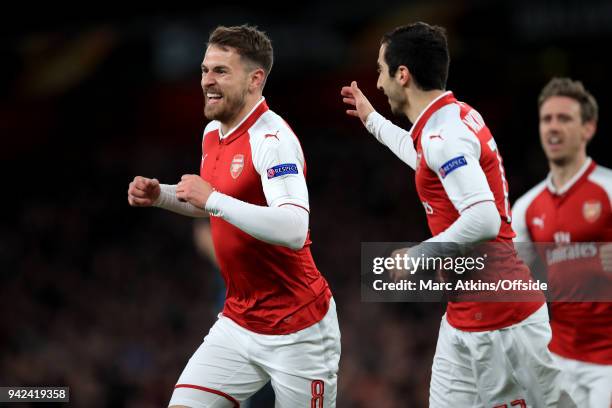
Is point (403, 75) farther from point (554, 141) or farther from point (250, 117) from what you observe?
point (554, 141)

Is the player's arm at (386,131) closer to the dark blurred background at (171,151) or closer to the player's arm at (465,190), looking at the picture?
the player's arm at (465,190)

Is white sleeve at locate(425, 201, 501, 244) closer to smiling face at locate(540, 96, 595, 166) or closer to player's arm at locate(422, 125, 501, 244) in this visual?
player's arm at locate(422, 125, 501, 244)

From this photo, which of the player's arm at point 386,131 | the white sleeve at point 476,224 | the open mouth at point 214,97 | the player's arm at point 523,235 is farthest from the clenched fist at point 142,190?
the player's arm at point 523,235

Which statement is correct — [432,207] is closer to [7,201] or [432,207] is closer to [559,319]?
[559,319]

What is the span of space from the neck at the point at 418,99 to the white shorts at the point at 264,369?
1084 millimetres

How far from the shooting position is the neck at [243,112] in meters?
4.76

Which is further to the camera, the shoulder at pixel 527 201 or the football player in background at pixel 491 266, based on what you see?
the shoulder at pixel 527 201

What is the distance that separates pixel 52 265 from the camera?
51.0 ft

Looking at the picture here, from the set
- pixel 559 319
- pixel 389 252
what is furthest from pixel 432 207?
pixel 559 319

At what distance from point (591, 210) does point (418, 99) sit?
5.92 ft

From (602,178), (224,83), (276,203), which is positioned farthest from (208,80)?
(602,178)

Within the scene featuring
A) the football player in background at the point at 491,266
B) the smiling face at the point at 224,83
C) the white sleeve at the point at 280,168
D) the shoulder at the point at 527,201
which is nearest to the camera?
the white sleeve at the point at 280,168

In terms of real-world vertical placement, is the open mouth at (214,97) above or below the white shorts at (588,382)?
above

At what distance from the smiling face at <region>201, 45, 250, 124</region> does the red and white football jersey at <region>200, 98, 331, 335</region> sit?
9 centimetres
